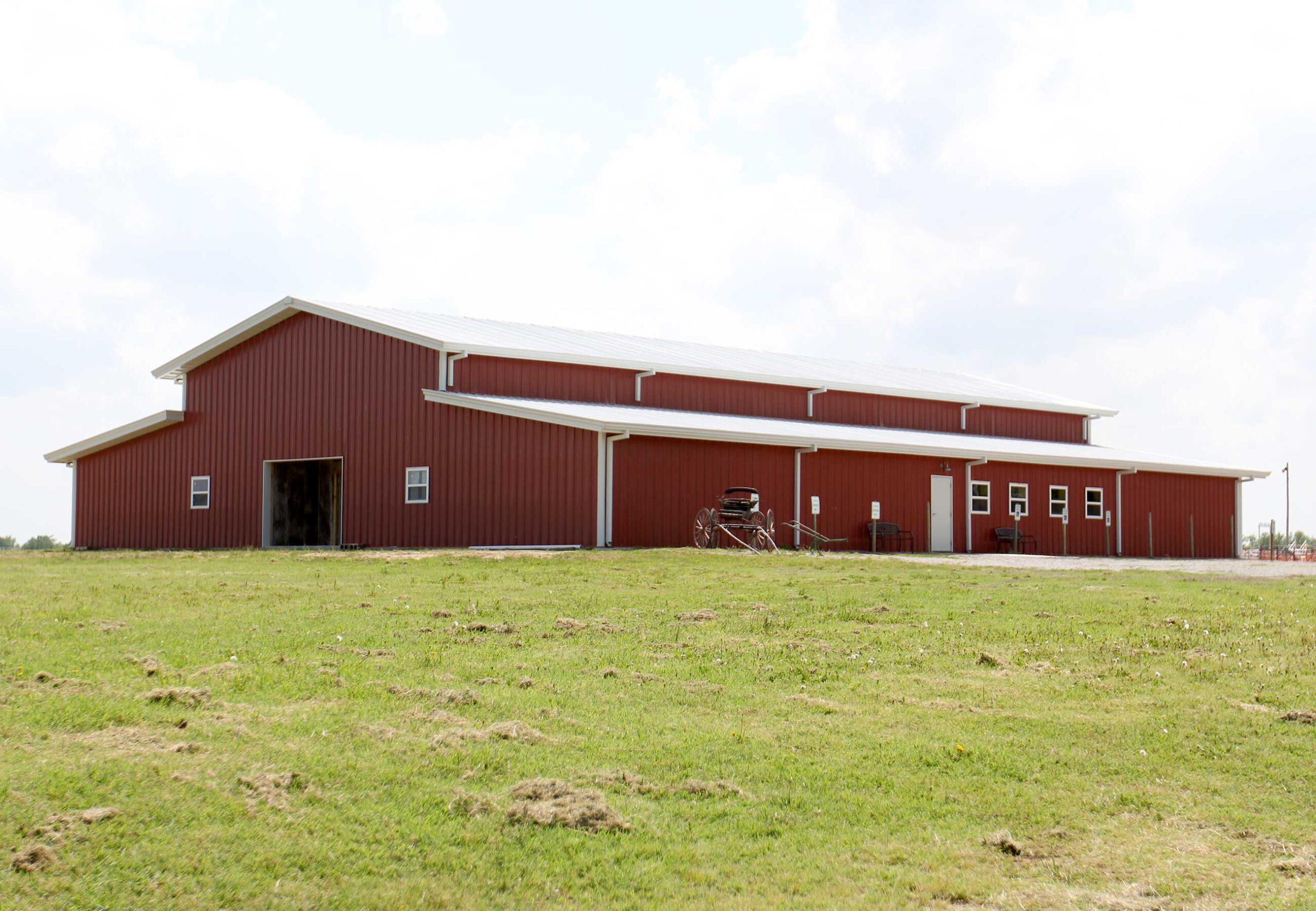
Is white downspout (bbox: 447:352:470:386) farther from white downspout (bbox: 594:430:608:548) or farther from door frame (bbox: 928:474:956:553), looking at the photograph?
door frame (bbox: 928:474:956:553)

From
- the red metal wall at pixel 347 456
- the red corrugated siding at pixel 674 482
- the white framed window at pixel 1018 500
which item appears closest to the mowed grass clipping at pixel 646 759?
the red corrugated siding at pixel 674 482

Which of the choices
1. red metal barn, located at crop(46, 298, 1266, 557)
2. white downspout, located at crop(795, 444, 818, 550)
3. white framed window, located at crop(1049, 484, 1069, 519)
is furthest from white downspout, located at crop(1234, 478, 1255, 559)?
white downspout, located at crop(795, 444, 818, 550)

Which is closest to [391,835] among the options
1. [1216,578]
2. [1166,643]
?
[1166,643]

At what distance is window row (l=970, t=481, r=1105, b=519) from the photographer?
107 ft

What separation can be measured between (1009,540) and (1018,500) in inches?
54.6

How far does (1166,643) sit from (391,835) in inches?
323

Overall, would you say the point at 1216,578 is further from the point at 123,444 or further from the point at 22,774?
the point at 123,444

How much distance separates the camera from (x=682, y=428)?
1034 inches

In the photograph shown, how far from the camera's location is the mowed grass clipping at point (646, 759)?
598 cm

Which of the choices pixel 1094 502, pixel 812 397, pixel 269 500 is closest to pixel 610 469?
pixel 269 500

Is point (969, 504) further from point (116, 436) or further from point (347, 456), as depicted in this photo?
point (116, 436)

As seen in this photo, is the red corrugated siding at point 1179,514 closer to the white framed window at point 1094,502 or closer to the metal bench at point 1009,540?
the white framed window at point 1094,502

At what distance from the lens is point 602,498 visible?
25.4m

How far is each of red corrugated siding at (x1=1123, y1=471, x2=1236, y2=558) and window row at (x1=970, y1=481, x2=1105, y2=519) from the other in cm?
106
